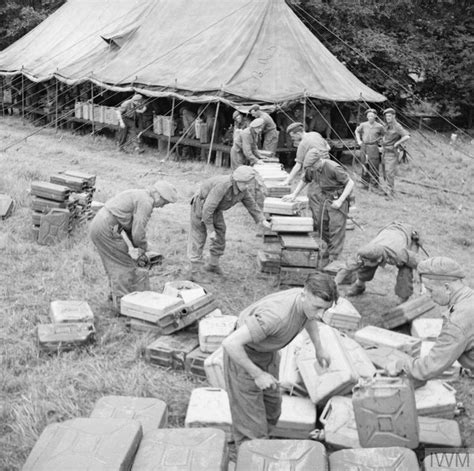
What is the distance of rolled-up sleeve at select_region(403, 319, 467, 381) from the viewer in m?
4.48

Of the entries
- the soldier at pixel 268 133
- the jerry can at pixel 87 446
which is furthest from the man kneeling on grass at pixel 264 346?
the soldier at pixel 268 133

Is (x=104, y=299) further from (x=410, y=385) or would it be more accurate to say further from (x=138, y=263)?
(x=410, y=385)

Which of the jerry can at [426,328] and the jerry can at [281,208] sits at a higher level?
the jerry can at [281,208]

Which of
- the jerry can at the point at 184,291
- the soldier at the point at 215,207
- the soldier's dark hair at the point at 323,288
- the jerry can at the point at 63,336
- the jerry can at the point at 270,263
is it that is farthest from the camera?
the jerry can at the point at 270,263

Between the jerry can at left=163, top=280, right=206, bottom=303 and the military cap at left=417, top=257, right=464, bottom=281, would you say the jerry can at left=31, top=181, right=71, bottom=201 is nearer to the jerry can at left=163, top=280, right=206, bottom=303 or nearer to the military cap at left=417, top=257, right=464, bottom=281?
the jerry can at left=163, top=280, right=206, bottom=303

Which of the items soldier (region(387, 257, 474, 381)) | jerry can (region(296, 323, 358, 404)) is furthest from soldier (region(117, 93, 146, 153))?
soldier (region(387, 257, 474, 381))

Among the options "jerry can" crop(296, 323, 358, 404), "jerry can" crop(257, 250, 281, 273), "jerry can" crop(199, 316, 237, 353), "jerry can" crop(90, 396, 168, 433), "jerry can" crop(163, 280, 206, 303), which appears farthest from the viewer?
"jerry can" crop(257, 250, 281, 273)

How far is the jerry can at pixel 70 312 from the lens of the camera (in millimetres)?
6621

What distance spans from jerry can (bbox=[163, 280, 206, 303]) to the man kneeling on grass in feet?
7.97

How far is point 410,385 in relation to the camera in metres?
4.46

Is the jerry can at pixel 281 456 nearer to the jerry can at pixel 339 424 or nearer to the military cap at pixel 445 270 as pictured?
the jerry can at pixel 339 424

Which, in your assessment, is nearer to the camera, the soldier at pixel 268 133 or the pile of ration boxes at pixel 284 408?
the pile of ration boxes at pixel 284 408

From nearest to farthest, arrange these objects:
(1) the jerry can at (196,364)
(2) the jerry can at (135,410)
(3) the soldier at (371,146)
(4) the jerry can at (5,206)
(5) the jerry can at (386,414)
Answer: (5) the jerry can at (386,414)
(2) the jerry can at (135,410)
(1) the jerry can at (196,364)
(4) the jerry can at (5,206)
(3) the soldier at (371,146)

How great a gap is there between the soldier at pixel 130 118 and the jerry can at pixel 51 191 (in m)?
7.77
